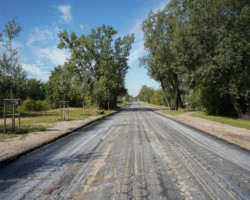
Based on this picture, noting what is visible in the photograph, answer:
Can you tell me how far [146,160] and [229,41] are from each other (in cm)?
1304

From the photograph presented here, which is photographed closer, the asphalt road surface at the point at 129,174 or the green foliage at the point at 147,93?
the asphalt road surface at the point at 129,174

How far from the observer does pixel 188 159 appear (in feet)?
13.4

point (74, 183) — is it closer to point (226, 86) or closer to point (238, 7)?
point (226, 86)

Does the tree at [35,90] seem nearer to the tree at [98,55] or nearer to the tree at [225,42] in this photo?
the tree at [98,55]

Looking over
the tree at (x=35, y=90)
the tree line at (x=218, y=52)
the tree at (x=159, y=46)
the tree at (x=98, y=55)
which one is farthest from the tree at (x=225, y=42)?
the tree at (x=35, y=90)

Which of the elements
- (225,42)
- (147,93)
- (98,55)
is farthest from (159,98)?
(147,93)

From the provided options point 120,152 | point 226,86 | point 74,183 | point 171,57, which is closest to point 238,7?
point 226,86

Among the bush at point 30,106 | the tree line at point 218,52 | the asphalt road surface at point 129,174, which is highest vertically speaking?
the tree line at point 218,52

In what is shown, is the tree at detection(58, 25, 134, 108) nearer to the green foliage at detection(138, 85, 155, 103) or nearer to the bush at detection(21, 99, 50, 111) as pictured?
the bush at detection(21, 99, 50, 111)

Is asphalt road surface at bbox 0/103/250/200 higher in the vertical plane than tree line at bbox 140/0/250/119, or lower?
lower

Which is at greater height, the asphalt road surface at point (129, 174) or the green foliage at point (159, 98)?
the green foliage at point (159, 98)

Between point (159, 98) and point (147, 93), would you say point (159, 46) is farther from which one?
point (147, 93)

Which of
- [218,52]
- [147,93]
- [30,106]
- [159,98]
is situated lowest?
[30,106]

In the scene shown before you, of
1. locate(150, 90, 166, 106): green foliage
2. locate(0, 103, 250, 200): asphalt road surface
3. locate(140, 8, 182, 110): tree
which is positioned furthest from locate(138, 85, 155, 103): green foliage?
locate(0, 103, 250, 200): asphalt road surface
